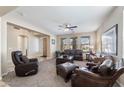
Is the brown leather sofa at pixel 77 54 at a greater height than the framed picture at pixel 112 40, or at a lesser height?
lesser

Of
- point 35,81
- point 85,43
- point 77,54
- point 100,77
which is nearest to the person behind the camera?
point 100,77

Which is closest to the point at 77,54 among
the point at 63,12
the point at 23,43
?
the point at 23,43

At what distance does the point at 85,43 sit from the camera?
9266mm

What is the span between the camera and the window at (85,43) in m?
9.15

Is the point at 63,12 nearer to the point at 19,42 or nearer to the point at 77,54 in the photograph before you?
the point at 77,54

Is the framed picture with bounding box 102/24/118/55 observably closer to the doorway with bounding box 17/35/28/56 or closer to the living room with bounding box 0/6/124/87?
the living room with bounding box 0/6/124/87

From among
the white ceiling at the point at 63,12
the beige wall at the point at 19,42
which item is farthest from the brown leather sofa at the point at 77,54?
the white ceiling at the point at 63,12

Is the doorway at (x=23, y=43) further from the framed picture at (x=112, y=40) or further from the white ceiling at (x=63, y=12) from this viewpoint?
the framed picture at (x=112, y=40)

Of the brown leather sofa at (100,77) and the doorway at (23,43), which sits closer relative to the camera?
the brown leather sofa at (100,77)

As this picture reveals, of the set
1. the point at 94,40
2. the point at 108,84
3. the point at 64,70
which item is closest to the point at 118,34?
the point at 108,84

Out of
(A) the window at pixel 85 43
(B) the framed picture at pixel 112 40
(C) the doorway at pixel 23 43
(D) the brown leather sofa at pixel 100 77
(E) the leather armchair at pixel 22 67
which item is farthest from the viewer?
(A) the window at pixel 85 43

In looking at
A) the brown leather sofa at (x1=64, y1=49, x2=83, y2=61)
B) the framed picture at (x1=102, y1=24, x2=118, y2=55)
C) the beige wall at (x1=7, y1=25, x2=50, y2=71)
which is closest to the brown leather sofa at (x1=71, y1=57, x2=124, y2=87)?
the framed picture at (x1=102, y1=24, x2=118, y2=55)

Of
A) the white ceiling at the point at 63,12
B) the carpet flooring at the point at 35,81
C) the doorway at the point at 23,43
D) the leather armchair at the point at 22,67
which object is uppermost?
the white ceiling at the point at 63,12

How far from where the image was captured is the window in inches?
360
